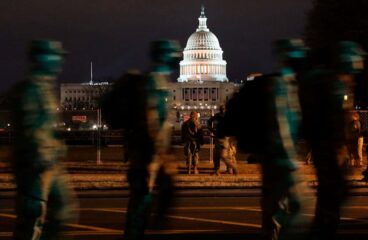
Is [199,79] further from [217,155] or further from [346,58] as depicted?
[346,58]

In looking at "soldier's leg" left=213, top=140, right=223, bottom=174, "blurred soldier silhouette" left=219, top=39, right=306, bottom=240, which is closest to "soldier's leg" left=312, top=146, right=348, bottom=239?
"blurred soldier silhouette" left=219, top=39, right=306, bottom=240

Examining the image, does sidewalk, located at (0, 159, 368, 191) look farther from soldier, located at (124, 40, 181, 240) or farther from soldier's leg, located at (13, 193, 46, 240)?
soldier's leg, located at (13, 193, 46, 240)

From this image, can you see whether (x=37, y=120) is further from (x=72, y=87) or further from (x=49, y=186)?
(x=72, y=87)

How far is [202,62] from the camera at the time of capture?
533 ft

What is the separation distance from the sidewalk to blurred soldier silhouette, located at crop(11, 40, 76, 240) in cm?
743

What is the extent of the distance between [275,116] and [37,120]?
1701mm

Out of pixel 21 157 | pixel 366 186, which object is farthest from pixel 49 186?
pixel 366 186

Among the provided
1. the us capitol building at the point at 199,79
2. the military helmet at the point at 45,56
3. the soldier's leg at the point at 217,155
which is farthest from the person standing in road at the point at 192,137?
the us capitol building at the point at 199,79

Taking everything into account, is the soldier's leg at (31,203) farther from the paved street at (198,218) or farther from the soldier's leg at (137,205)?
the paved street at (198,218)

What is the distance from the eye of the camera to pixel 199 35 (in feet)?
550

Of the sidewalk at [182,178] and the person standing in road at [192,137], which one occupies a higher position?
the person standing in road at [192,137]

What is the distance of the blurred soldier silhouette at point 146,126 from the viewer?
6695mm

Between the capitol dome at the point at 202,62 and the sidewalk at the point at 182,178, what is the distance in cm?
13687

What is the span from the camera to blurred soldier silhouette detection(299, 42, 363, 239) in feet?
22.3
